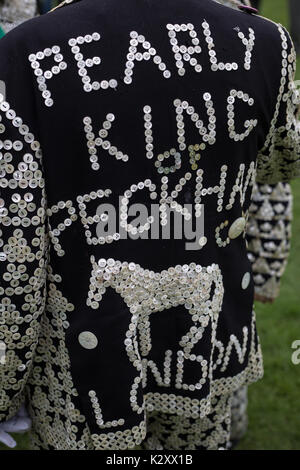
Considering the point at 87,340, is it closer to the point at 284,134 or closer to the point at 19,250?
the point at 19,250

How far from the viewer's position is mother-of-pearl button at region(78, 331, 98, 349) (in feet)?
3.79

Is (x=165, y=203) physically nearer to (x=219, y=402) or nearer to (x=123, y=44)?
(x=123, y=44)

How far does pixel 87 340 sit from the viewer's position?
3.81 ft

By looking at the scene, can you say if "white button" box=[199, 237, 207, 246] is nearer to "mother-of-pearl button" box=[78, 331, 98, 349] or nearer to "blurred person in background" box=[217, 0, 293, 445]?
"mother-of-pearl button" box=[78, 331, 98, 349]

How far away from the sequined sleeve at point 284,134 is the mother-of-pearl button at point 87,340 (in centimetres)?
53

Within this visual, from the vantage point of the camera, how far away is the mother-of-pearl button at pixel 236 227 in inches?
49.6

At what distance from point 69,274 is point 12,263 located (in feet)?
0.38

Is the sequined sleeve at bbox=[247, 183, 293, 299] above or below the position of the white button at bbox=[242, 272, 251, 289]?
below

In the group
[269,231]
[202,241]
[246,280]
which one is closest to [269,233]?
[269,231]

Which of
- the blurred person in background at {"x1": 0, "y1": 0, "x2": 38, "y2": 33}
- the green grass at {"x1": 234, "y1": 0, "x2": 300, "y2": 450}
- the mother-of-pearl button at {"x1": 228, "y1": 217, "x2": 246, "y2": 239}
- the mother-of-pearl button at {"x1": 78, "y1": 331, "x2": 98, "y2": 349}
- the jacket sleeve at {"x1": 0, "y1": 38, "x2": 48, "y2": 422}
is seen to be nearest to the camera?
the jacket sleeve at {"x1": 0, "y1": 38, "x2": 48, "y2": 422}

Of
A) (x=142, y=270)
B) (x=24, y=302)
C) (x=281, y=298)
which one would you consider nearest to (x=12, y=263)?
(x=24, y=302)

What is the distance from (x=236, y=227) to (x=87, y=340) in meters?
0.39

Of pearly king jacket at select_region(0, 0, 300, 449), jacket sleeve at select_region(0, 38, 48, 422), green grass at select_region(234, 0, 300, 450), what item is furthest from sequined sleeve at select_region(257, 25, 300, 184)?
green grass at select_region(234, 0, 300, 450)

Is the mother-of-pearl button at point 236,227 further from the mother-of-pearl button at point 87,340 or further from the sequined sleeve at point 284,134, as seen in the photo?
the mother-of-pearl button at point 87,340
